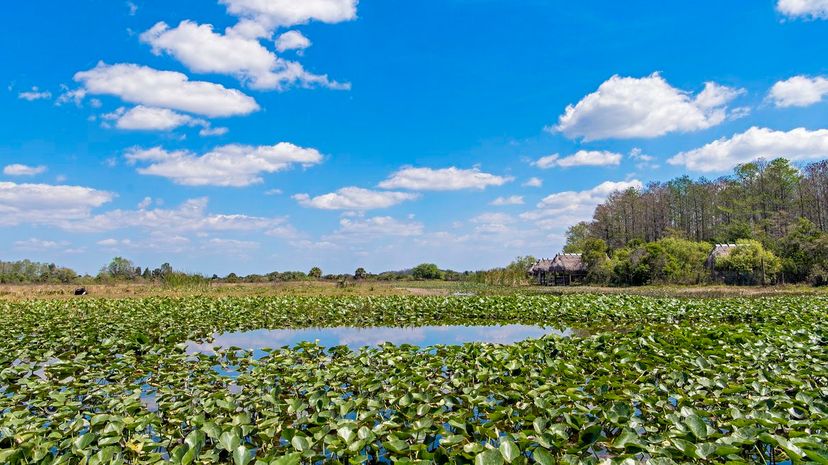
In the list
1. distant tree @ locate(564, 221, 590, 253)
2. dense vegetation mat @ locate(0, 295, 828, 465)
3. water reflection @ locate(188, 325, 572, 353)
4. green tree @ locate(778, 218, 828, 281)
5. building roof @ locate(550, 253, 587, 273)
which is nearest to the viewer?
dense vegetation mat @ locate(0, 295, 828, 465)

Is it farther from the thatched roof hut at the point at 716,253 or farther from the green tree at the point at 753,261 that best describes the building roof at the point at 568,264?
the green tree at the point at 753,261

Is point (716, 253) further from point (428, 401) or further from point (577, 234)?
point (428, 401)

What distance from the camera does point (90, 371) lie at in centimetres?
669

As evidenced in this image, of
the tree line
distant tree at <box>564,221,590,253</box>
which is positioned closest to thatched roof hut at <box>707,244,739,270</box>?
the tree line

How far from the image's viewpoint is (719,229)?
4375 cm

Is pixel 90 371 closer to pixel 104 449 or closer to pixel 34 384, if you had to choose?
pixel 34 384

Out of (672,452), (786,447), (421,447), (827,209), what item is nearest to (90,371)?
(421,447)

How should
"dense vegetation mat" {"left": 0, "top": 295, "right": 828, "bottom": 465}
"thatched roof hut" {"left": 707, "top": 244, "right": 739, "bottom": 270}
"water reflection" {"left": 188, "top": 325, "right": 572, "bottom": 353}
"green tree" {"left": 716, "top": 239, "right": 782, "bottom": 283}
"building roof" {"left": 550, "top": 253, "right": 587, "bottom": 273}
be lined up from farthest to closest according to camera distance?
1. "building roof" {"left": 550, "top": 253, "right": 587, "bottom": 273}
2. "thatched roof hut" {"left": 707, "top": 244, "right": 739, "bottom": 270}
3. "green tree" {"left": 716, "top": 239, "right": 782, "bottom": 283}
4. "water reflection" {"left": 188, "top": 325, "right": 572, "bottom": 353}
5. "dense vegetation mat" {"left": 0, "top": 295, "right": 828, "bottom": 465}

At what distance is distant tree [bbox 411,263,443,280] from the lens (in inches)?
2199

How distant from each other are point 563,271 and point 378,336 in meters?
30.6

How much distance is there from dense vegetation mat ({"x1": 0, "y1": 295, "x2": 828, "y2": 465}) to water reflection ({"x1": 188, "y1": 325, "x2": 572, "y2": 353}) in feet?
6.11

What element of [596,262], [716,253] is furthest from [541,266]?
[716,253]

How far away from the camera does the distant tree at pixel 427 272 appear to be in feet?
183

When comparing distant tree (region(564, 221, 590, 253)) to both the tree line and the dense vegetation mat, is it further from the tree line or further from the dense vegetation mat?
the dense vegetation mat
